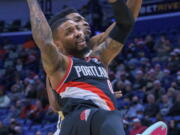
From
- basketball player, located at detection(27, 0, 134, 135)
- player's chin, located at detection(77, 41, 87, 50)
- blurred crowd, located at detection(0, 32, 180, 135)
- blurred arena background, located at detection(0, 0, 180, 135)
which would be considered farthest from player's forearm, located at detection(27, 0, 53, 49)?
blurred crowd, located at detection(0, 32, 180, 135)

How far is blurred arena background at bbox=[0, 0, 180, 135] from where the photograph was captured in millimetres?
9906

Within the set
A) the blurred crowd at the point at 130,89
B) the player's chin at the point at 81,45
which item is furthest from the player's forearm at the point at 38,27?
the blurred crowd at the point at 130,89

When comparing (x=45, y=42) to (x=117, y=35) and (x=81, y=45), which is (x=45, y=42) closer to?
(x=81, y=45)

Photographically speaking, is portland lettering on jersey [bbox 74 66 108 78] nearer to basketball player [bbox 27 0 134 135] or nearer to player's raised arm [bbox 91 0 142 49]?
basketball player [bbox 27 0 134 135]

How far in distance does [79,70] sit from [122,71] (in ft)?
28.8

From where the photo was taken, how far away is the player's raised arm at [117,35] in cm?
370

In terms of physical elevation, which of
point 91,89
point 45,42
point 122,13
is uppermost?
point 122,13

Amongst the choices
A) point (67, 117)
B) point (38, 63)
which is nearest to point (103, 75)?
point (67, 117)

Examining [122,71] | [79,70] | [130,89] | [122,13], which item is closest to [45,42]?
[79,70]

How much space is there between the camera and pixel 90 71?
3.72m

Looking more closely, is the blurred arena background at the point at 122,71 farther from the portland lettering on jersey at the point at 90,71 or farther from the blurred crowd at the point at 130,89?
the portland lettering on jersey at the point at 90,71

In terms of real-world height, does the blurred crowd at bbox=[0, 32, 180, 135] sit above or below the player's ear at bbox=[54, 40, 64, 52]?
below

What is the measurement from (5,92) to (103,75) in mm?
10965

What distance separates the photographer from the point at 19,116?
42.0ft
